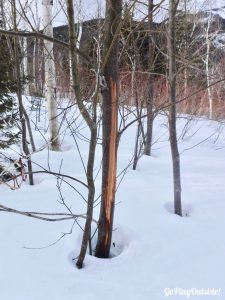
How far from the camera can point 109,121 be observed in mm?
1990

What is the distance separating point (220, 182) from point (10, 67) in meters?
3.08

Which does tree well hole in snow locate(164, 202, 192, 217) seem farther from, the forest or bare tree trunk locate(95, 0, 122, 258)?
bare tree trunk locate(95, 0, 122, 258)

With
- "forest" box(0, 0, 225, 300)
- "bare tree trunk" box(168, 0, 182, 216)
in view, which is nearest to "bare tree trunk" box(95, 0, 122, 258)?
"forest" box(0, 0, 225, 300)

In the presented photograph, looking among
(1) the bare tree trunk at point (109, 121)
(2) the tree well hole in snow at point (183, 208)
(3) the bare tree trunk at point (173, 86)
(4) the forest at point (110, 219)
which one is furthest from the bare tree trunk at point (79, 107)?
(2) the tree well hole in snow at point (183, 208)

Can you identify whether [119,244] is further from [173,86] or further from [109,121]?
[173,86]

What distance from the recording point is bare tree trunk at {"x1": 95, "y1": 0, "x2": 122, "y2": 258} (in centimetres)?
180

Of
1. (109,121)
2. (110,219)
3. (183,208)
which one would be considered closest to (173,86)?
(109,121)

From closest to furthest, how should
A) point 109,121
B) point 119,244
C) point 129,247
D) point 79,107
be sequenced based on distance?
point 79,107 → point 109,121 → point 129,247 → point 119,244

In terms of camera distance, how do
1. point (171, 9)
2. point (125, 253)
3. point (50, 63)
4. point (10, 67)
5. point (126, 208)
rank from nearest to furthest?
point (125, 253)
point (171, 9)
point (126, 208)
point (10, 67)
point (50, 63)

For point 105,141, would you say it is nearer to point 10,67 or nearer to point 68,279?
point 68,279

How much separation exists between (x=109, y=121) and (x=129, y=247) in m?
0.87

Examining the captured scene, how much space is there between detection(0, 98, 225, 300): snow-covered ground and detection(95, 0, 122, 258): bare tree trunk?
0.62 ft

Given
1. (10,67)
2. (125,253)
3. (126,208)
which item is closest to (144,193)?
(126,208)

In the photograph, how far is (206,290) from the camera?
1.89 meters
